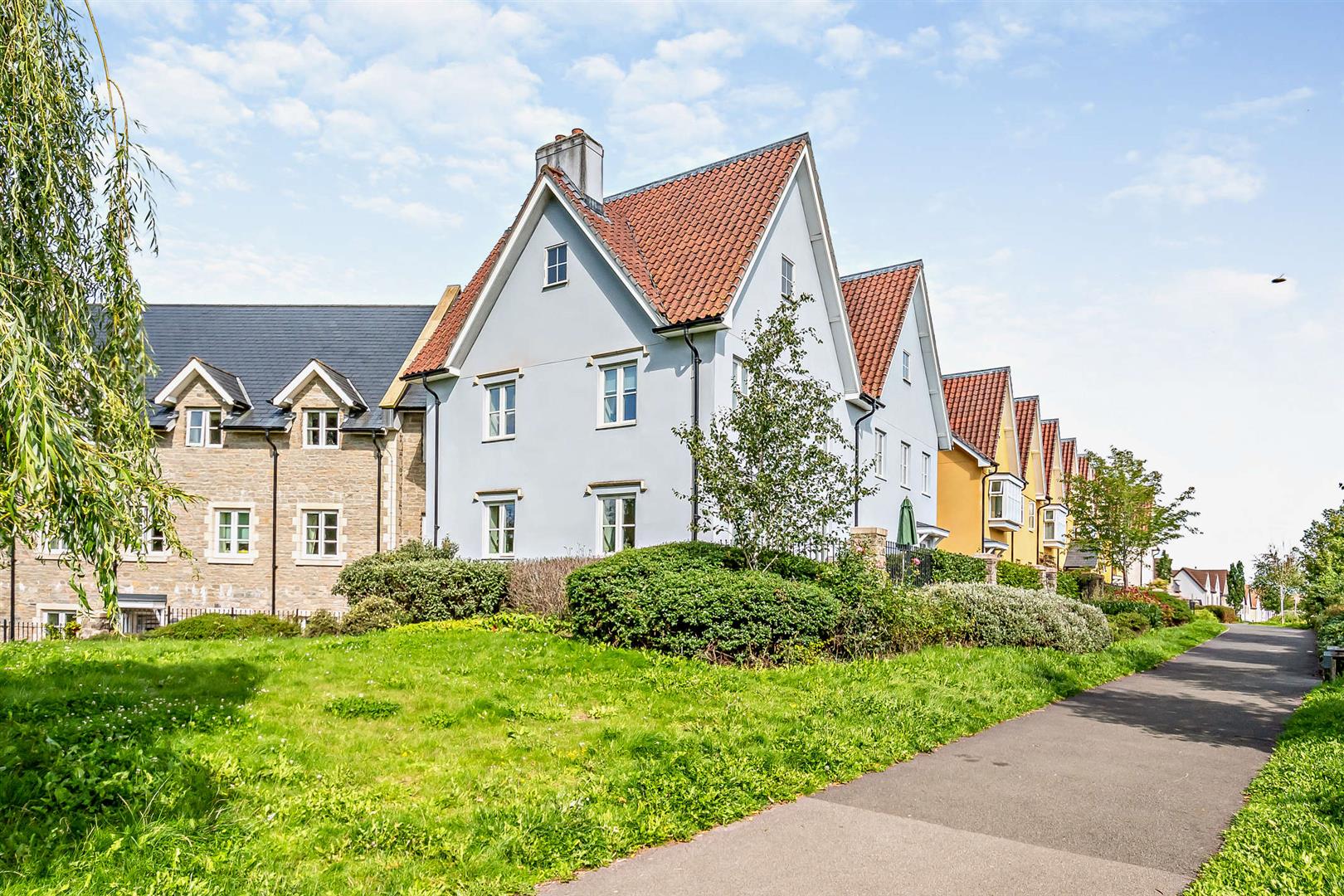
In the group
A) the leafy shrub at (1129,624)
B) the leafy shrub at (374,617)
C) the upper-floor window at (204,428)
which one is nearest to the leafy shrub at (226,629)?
the leafy shrub at (374,617)

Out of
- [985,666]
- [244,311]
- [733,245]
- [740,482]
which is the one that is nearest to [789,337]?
[740,482]

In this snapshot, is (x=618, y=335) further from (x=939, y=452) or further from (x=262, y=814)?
(x=939, y=452)

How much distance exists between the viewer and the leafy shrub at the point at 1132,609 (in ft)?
103

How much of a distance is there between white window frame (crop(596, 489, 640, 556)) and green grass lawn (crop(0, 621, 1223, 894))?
20.3 ft

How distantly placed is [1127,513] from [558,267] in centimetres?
2668

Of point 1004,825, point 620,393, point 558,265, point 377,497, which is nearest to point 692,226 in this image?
point 558,265

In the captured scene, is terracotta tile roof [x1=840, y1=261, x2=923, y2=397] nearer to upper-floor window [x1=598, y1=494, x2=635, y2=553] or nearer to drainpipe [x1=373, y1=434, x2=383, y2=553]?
upper-floor window [x1=598, y1=494, x2=635, y2=553]

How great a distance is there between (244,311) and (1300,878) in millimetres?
34991

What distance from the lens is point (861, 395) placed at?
24.3 m

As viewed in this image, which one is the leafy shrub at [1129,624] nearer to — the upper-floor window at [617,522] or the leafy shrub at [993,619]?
the leafy shrub at [993,619]

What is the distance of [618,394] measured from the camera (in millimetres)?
20531

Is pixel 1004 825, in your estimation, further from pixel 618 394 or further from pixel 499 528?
pixel 499 528

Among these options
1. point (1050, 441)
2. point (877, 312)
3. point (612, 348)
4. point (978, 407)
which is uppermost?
point (877, 312)

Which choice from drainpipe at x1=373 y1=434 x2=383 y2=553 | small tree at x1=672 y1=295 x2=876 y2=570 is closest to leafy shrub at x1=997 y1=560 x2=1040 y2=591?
small tree at x1=672 y1=295 x2=876 y2=570
